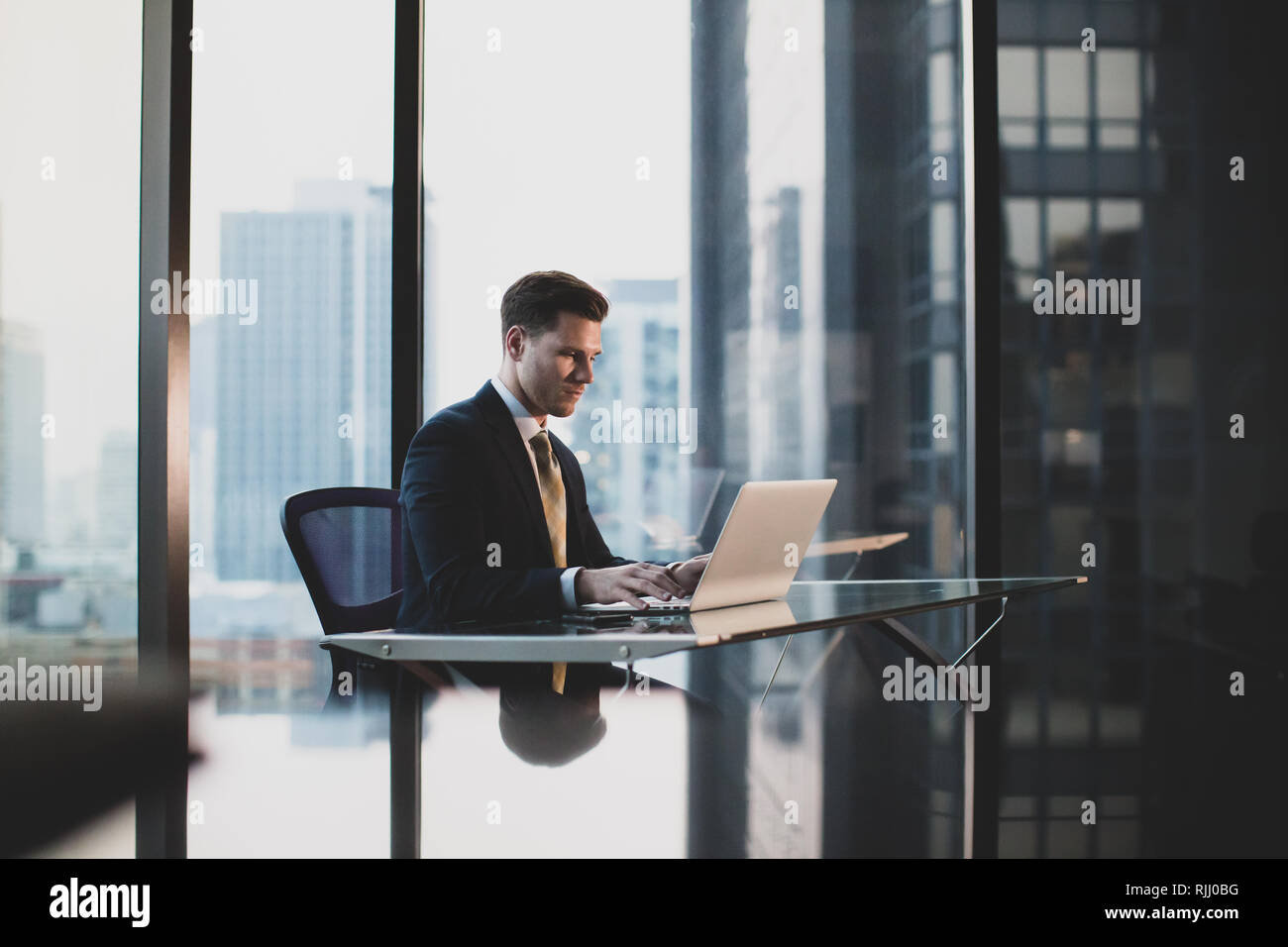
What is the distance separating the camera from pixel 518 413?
91.0 inches

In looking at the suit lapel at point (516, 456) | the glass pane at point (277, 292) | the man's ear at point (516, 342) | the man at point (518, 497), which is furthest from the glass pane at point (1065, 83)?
the suit lapel at point (516, 456)

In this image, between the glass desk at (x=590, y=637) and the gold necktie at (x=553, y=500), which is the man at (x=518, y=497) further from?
the glass desk at (x=590, y=637)

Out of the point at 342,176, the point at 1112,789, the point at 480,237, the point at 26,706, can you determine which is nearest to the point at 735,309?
the point at 480,237

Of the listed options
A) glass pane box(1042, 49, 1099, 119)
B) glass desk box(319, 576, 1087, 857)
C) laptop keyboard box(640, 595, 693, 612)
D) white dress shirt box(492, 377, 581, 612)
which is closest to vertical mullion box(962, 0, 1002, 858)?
glass pane box(1042, 49, 1099, 119)

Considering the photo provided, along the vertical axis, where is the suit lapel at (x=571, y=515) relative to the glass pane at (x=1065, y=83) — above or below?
below

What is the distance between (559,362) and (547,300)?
0.15m

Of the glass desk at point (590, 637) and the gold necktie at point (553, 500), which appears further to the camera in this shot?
the gold necktie at point (553, 500)

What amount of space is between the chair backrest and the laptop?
0.67 meters

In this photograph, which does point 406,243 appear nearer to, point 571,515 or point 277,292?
point 277,292

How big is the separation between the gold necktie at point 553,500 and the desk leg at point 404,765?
1.20ft

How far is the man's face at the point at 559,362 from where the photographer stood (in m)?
2.28

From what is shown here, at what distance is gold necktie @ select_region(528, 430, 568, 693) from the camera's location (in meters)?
2.34

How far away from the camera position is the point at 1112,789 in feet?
7.91

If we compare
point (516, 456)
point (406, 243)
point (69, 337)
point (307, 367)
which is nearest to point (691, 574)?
point (516, 456)
